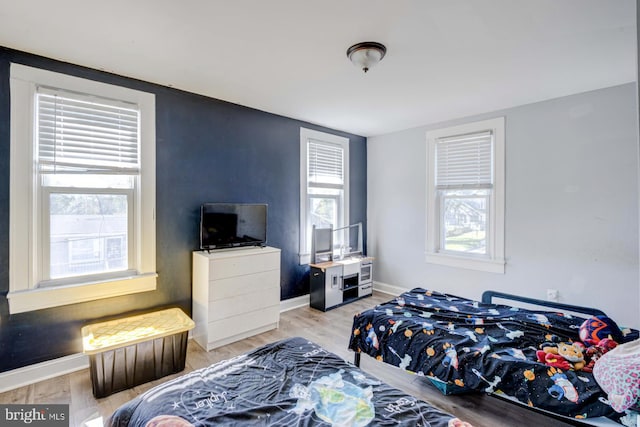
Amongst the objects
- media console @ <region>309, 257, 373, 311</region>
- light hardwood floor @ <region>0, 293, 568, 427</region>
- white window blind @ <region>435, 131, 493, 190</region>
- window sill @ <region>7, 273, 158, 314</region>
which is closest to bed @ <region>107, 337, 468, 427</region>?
light hardwood floor @ <region>0, 293, 568, 427</region>

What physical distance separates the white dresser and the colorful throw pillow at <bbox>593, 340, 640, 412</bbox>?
2.62 meters

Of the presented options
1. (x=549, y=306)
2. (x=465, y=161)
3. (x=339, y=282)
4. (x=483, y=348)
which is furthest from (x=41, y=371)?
(x=465, y=161)

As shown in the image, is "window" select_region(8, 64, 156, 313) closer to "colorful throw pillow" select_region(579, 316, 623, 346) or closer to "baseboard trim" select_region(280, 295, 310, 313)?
"baseboard trim" select_region(280, 295, 310, 313)

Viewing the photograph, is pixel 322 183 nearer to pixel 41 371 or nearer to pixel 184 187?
pixel 184 187

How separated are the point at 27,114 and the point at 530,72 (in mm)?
4024

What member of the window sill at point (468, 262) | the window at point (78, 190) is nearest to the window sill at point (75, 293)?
the window at point (78, 190)

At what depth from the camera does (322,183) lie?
4336 millimetres

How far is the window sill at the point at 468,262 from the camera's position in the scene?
11.7 feet

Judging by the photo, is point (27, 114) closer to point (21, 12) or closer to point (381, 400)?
point (21, 12)

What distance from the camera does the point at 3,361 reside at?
2.20 metres

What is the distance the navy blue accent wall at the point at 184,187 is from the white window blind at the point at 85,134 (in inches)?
7.5

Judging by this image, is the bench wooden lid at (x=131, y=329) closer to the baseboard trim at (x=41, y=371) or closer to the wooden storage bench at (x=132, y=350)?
the wooden storage bench at (x=132, y=350)

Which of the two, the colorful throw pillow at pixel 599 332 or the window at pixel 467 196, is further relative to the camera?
the window at pixel 467 196

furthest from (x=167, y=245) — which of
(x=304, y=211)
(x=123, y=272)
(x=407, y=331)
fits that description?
(x=407, y=331)
